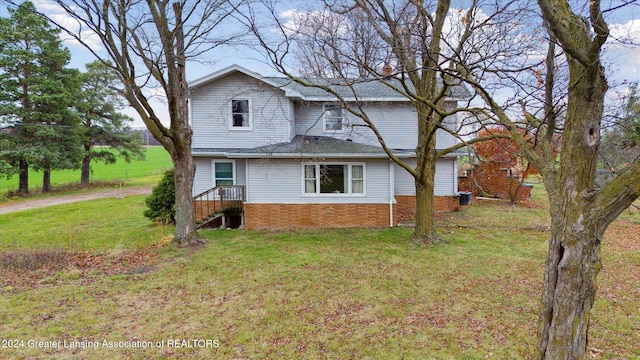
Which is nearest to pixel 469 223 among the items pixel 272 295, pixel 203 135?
pixel 272 295

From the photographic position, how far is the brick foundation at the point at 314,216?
1231 centimetres

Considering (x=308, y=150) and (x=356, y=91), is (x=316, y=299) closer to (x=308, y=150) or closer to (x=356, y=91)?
(x=308, y=150)

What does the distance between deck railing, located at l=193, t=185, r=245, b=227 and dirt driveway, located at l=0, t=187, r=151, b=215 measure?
1137 cm

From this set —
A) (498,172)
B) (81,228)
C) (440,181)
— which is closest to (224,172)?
(81,228)

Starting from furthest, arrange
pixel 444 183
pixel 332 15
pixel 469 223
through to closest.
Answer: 1. pixel 444 183
2. pixel 469 223
3. pixel 332 15

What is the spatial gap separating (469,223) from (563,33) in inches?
418

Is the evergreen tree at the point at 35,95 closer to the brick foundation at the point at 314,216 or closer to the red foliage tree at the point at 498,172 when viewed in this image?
the brick foundation at the point at 314,216

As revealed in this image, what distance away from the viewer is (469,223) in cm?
1248

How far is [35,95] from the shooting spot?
66.6 feet

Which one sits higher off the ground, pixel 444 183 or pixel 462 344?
pixel 444 183

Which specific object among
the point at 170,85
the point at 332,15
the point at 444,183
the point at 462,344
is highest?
the point at 332,15

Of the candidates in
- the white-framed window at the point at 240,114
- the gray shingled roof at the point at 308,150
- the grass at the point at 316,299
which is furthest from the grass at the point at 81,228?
the white-framed window at the point at 240,114

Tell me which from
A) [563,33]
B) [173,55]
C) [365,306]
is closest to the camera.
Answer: [563,33]

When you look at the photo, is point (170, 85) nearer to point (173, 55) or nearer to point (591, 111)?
point (173, 55)
